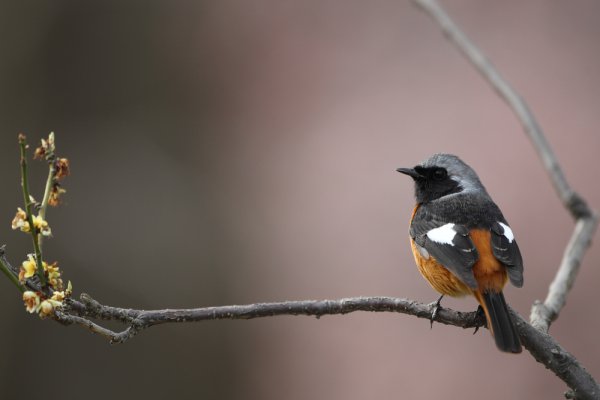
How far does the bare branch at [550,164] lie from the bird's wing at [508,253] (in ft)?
0.60

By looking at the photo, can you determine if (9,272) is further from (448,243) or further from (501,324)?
(448,243)

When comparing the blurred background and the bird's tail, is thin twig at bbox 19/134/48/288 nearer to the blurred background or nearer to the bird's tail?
the bird's tail

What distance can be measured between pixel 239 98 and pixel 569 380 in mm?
6227

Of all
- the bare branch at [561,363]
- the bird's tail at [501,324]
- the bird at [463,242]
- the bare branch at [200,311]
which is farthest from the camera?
the bird at [463,242]

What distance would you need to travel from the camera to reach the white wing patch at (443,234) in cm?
343

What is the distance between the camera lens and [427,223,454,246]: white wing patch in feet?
11.3

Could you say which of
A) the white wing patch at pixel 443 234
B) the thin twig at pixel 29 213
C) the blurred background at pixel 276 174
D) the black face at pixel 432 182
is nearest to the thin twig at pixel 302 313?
the thin twig at pixel 29 213

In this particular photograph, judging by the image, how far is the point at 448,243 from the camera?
3385 mm

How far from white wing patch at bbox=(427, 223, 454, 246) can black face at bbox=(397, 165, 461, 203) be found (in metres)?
0.46

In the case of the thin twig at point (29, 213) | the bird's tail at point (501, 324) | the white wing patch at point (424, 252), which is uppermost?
the thin twig at point (29, 213)

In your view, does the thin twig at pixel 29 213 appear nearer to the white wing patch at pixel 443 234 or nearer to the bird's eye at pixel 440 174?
the white wing patch at pixel 443 234

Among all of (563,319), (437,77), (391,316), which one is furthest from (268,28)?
(563,319)

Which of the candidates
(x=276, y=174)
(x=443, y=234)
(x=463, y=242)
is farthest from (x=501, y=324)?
(x=276, y=174)

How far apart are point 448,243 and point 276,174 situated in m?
4.51
